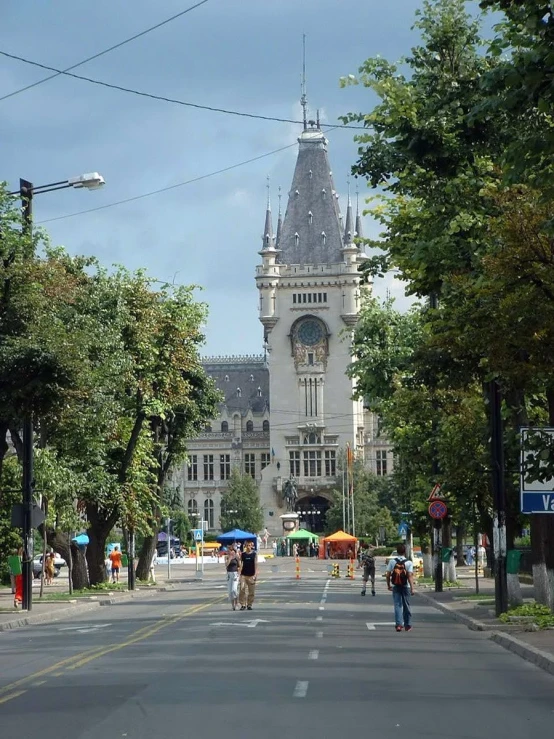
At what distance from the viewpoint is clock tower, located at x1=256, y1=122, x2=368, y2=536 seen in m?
162

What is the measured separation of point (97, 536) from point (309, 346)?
114 metres

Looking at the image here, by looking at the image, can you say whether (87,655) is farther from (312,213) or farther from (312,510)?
(312,213)

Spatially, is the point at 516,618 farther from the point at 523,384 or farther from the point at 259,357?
the point at 259,357

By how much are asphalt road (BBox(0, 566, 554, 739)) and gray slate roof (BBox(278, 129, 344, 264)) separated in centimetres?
13289

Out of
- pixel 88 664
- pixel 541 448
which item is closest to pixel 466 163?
pixel 541 448

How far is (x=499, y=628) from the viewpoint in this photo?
26.1 metres

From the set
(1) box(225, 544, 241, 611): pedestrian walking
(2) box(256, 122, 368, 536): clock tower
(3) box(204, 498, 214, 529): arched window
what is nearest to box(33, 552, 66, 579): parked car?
(1) box(225, 544, 241, 611): pedestrian walking

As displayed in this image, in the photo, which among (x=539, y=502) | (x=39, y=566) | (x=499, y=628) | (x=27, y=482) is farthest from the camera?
(x=39, y=566)

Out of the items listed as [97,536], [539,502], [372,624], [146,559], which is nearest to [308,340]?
[146,559]

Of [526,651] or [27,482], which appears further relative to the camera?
[27,482]

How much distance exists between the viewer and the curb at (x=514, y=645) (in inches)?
731

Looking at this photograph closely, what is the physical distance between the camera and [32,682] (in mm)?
16500

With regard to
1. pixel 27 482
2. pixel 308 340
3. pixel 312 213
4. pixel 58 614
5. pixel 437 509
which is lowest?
pixel 58 614

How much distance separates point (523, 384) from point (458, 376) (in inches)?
199
